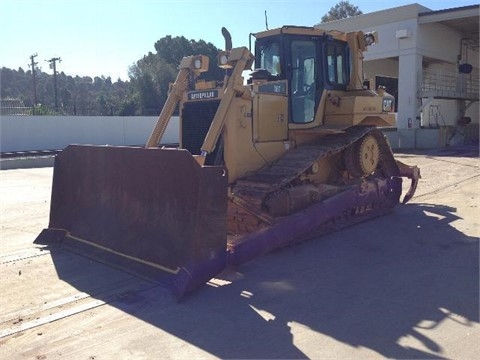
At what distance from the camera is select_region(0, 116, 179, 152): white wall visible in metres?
28.3

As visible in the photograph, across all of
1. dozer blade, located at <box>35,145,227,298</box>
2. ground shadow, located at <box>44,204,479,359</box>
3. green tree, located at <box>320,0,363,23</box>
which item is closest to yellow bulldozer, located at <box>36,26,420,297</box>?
dozer blade, located at <box>35,145,227,298</box>

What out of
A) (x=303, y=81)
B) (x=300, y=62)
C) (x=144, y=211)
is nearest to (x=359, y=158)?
(x=303, y=81)

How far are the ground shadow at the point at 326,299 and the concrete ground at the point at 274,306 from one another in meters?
0.01

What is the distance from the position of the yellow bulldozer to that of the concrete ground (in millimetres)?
292

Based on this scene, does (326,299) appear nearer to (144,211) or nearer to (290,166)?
(144,211)

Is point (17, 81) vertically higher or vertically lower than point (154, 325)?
higher

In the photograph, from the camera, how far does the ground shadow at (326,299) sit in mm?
4035

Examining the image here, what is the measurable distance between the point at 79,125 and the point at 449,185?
2427cm

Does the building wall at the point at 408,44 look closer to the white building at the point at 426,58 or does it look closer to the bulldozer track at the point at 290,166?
the white building at the point at 426,58

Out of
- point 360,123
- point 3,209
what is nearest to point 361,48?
point 360,123

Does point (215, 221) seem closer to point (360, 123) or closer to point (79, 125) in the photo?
point (360, 123)

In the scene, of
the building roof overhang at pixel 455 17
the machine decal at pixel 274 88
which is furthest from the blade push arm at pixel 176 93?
the building roof overhang at pixel 455 17

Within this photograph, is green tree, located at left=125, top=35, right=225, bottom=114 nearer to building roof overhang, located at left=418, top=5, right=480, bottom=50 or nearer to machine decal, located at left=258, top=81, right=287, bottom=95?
building roof overhang, located at left=418, top=5, right=480, bottom=50

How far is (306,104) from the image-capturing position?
820 cm
